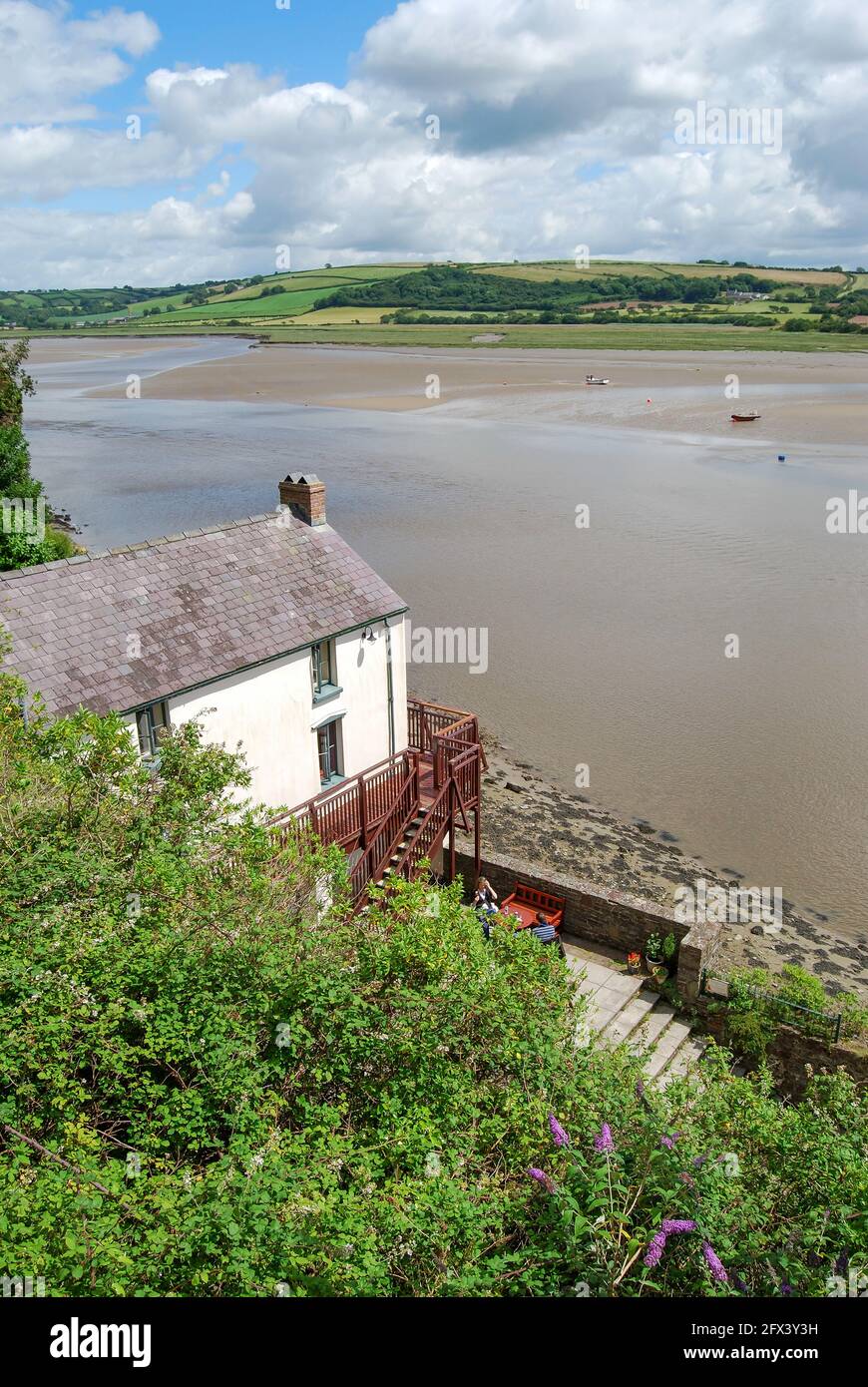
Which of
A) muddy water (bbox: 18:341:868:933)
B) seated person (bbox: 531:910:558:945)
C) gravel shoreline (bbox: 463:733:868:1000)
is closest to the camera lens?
seated person (bbox: 531:910:558:945)

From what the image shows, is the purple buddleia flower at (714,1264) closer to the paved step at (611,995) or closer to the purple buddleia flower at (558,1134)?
the purple buddleia flower at (558,1134)

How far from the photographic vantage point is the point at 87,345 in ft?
520

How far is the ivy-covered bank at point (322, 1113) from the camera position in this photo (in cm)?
585

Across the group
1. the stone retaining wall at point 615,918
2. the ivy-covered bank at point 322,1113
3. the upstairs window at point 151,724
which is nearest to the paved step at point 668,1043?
the stone retaining wall at point 615,918

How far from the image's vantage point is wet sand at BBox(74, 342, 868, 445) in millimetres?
66000

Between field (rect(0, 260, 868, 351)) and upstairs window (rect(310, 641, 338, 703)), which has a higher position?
field (rect(0, 260, 868, 351))

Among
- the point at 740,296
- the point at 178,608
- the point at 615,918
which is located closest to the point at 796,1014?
the point at 615,918

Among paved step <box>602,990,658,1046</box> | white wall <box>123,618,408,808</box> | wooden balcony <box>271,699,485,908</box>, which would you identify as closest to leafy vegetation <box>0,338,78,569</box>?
white wall <box>123,618,408,808</box>

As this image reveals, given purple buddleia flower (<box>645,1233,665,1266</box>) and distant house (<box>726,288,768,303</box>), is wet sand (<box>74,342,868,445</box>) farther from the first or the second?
distant house (<box>726,288,768,303</box>)

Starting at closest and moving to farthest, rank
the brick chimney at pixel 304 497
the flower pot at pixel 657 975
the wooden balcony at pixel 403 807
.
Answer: the flower pot at pixel 657 975
the wooden balcony at pixel 403 807
the brick chimney at pixel 304 497

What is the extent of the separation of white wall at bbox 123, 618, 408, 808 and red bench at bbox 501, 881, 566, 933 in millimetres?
3771

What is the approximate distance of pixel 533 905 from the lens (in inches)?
677

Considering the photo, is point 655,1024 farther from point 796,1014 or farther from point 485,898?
point 485,898

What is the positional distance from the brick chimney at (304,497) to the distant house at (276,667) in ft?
0.10
